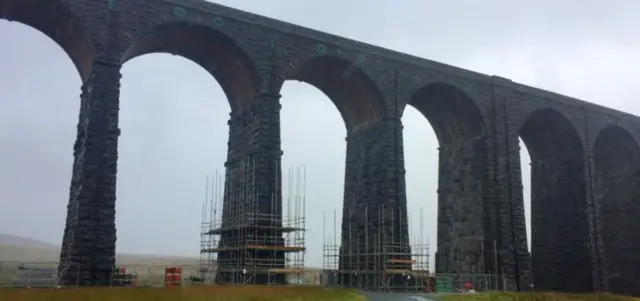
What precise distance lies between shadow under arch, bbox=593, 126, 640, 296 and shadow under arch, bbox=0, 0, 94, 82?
118ft

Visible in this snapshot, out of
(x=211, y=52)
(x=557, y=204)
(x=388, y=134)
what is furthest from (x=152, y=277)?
(x=557, y=204)

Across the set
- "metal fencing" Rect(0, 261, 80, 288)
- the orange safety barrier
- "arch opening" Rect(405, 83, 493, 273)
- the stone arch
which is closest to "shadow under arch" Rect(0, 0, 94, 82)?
"metal fencing" Rect(0, 261, 80, 288)

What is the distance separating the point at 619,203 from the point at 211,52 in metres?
34.5

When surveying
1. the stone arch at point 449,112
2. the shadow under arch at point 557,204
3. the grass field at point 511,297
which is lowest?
the grass field at point 511,297

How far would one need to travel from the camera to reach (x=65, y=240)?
25422 mm

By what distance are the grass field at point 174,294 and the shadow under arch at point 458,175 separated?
15675 mm

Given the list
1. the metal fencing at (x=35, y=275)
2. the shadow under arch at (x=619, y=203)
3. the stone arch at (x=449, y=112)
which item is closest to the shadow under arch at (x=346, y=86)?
the stone arch at (x=449, y=112)

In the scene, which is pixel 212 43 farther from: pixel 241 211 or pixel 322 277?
pixel 322 277

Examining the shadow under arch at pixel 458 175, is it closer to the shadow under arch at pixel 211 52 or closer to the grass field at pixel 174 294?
the shadow under arch at pixel 211 52

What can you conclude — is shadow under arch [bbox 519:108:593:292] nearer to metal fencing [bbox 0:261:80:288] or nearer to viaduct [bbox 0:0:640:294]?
viaduct [bbox 0:0:640:294]

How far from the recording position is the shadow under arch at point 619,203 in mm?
46406

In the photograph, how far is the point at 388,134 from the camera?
33281 mm

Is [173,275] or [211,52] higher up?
[211,52]

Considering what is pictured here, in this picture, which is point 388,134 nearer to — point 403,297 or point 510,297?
point 403,297
